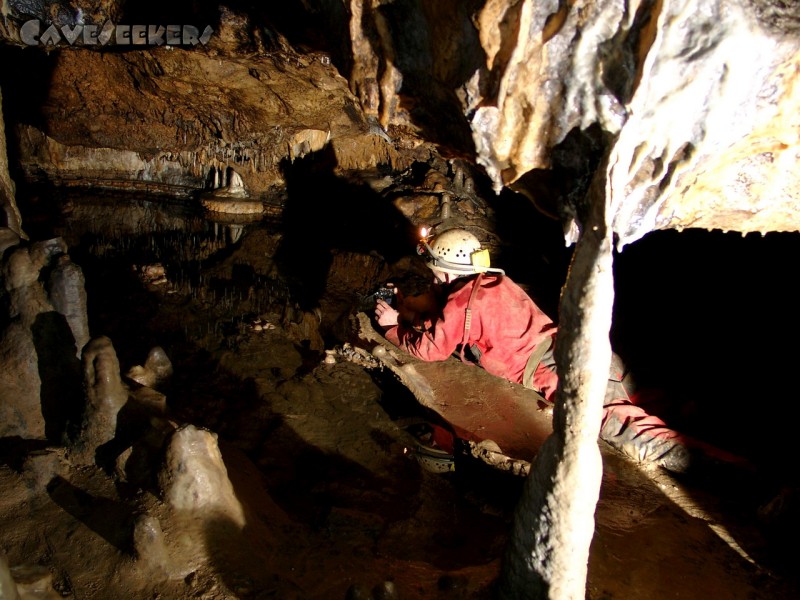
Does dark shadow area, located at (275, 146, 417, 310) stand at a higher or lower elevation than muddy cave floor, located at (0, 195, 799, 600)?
higher

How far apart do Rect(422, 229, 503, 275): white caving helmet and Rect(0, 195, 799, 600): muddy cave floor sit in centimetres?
112

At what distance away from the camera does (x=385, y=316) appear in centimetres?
505

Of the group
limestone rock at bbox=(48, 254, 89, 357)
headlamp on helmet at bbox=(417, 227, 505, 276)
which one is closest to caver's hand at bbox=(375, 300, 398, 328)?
headlamp on helmet at bbox=(417, 227, 505, 276)

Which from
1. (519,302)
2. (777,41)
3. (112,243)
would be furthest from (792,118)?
(112,243)

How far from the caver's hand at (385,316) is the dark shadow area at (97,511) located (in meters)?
2.86

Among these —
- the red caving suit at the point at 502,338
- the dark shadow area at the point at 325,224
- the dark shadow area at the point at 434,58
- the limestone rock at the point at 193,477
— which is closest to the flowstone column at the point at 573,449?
the dark shadow area at the point at 434,58

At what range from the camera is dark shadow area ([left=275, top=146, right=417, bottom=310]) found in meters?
8.34

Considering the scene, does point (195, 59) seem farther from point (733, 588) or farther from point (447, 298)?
point (733, 588)

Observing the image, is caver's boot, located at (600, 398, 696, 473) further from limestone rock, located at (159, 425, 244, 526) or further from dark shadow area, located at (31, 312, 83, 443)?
dark shadow area, located at (31, 312, 83, 443)

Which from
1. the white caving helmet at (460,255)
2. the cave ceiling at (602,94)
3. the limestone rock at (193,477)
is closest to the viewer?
the cave ceiling at (602,94)

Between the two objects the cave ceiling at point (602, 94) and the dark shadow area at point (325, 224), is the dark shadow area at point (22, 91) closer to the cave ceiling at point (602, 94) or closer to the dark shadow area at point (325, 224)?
the dark shadow area at point (325, 224)

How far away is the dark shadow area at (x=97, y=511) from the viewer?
2.38 m

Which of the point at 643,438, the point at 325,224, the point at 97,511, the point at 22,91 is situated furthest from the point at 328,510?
the point at 22,91

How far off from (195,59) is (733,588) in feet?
26.5
